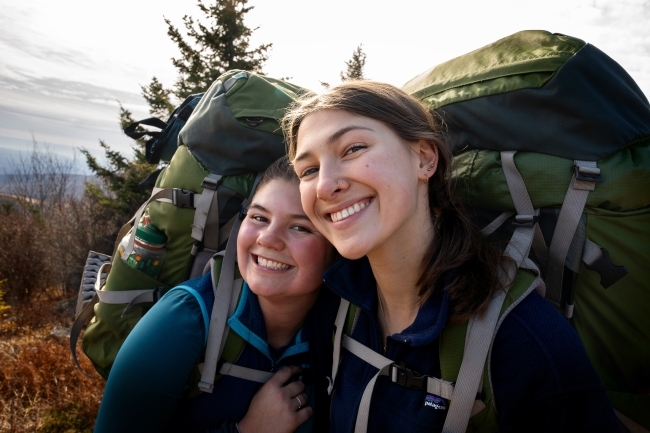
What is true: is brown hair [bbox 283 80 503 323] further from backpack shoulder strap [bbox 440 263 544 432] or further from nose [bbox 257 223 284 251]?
nose [bbox 257 223 284 251]

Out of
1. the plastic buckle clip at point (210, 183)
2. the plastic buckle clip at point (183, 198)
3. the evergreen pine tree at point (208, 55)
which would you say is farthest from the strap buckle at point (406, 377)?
the evergreen pine tree at point (208, 55)

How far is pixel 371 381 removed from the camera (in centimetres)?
187

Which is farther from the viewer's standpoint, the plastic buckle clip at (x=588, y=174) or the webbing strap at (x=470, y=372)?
the plastic buckle clip at (x=588, y=174)

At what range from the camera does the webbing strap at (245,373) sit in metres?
2.23

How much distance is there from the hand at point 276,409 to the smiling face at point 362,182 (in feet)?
3.25

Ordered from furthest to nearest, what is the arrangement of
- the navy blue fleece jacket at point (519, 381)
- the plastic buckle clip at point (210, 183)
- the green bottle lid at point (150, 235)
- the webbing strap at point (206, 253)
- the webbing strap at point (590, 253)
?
the green bottle lid at point (150, 235) → the webbing strap at point (206, 253) → the plastic buckle clip at point (210, 183) → the webbing strap at point (590, 253) → the navy blue fleece jacket at point (519, 381)

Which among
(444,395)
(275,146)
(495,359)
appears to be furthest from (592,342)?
(275,146)

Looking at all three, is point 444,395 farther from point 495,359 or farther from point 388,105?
point 388,105

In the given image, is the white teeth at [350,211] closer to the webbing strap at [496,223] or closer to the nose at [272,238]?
the nose at [272,238]

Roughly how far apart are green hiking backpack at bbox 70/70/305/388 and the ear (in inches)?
42.2

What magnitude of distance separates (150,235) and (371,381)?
1.95 metres

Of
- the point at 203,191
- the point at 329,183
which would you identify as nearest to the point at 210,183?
the point at 203,191

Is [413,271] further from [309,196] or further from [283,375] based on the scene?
[283,375]

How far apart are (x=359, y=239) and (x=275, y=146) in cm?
124
